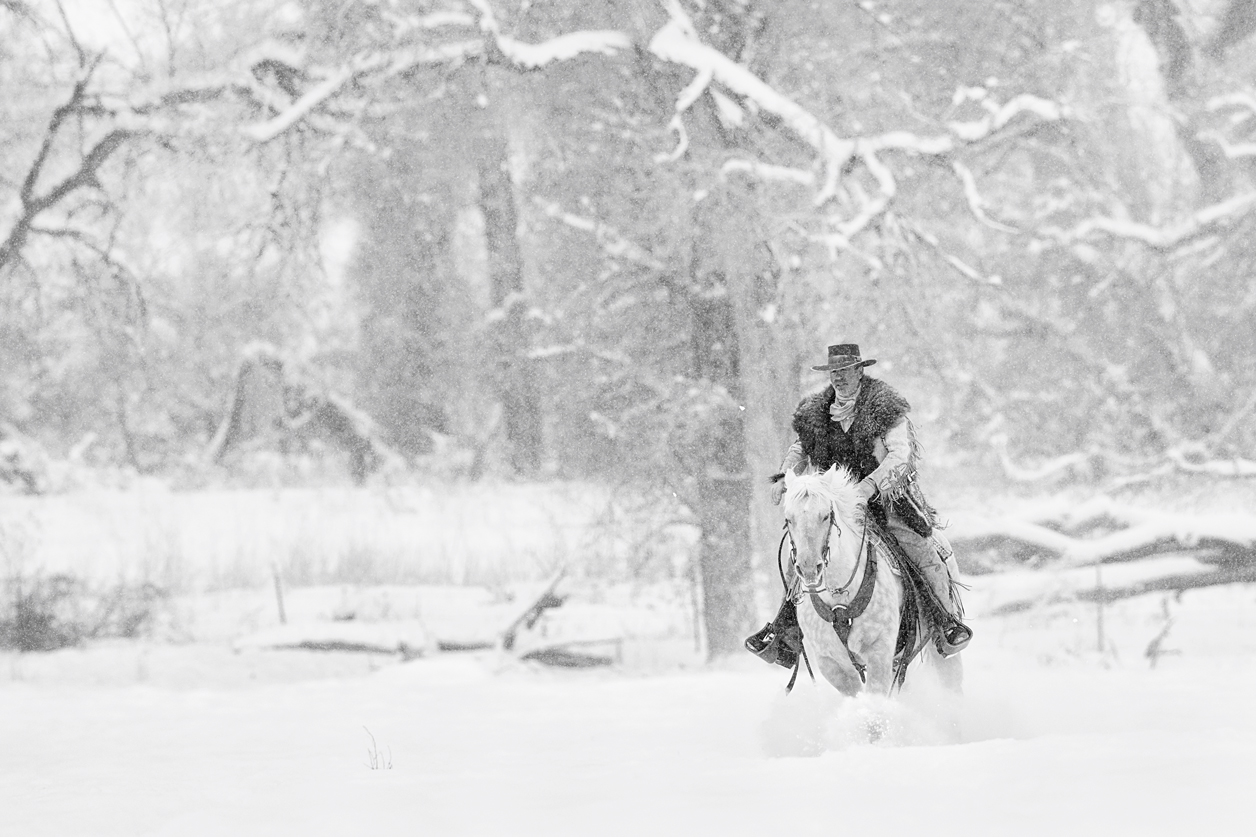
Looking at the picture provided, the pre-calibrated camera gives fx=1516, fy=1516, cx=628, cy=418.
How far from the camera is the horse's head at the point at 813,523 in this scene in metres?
7.92

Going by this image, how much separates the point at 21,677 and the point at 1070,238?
569 inches

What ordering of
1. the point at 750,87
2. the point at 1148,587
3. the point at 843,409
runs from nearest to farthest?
the point at 843,409 < the point at 750,87 < the point at 1148,587

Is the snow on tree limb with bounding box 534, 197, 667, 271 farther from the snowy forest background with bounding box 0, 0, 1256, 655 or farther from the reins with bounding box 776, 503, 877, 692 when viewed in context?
the reins with bounding box 776, 503, 877, 692

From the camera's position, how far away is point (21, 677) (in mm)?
16625

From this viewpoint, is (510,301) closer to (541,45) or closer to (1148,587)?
(541,45)

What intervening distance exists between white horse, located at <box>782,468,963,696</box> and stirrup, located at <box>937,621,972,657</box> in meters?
0.11

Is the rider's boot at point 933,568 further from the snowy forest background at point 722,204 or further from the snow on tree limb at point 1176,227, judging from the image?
the snow on tree limb at point 1176,227

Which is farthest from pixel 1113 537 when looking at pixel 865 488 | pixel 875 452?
pixel 865 488

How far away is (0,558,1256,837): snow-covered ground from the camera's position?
6.56m

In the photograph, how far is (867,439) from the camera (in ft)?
28.9

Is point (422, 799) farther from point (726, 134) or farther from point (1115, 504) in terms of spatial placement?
point (1115, 504)

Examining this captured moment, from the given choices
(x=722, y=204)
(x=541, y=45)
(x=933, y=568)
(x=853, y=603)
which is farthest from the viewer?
(x=541, y=45)

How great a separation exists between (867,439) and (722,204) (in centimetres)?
667

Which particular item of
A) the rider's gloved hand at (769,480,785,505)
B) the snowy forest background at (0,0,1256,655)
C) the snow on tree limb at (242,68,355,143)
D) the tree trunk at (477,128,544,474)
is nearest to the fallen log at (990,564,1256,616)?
the snowy forest background at (0,0,1256,655)
